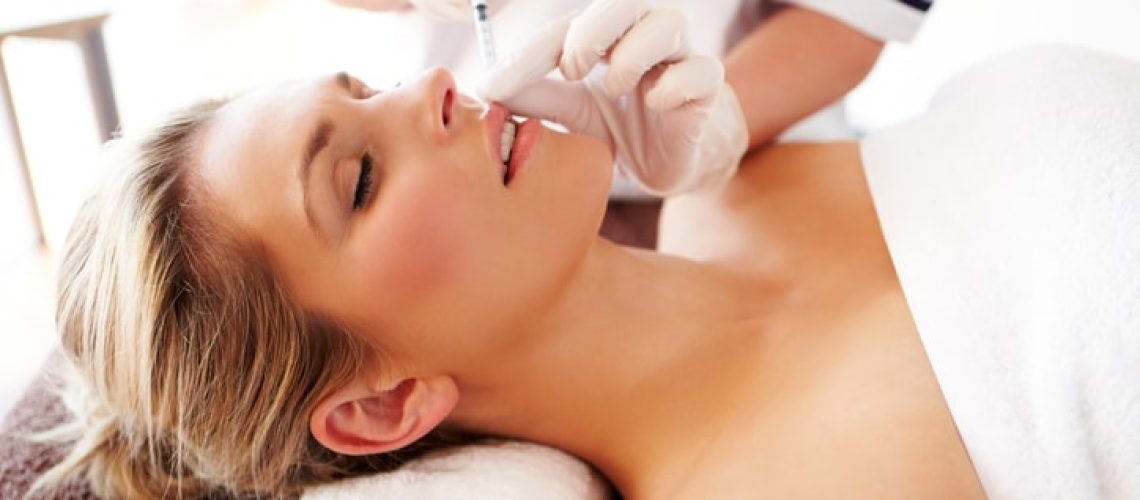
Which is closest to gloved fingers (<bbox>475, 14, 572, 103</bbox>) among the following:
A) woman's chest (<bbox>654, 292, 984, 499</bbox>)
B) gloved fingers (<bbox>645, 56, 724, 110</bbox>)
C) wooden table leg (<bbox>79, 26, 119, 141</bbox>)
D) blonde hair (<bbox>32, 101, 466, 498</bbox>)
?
gloved fingers (<bbox>645, 56, 724, 110</bbox>)

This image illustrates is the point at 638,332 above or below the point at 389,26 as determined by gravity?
below

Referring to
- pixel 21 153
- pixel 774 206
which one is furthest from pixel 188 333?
pixel 21 153

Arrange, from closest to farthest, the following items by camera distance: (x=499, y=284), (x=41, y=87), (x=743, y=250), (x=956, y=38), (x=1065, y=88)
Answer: (x=499, y=284)
(x=1065, y=88)
(x=743, y=250)
(x=956, y=38)
(x=41, y=87)

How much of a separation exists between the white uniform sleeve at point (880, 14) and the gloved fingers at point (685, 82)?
40 cm

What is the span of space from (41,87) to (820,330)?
2.12 meters

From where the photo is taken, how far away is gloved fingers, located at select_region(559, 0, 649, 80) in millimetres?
1039

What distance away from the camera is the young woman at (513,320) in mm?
939

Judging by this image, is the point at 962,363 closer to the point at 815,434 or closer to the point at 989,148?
the point at 815,434

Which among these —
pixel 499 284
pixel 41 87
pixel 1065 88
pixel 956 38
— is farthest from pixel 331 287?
pixel 41 87

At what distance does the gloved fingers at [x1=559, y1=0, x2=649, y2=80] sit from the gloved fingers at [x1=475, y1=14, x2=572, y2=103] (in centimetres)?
2

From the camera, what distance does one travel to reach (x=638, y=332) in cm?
111

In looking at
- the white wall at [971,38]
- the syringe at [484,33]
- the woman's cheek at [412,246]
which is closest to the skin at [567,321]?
the woman's cheek at [412,246]

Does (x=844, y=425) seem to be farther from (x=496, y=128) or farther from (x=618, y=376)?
(x=496, y=128)

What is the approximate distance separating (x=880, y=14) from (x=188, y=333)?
103 centimetres
